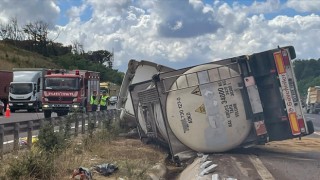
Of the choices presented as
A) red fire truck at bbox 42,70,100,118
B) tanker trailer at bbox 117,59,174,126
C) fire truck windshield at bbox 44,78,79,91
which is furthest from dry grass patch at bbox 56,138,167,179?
fire truck windshield at bbox 44,78,79,91

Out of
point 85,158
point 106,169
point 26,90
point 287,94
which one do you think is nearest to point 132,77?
point 85,158

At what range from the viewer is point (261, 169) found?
33.6 ft

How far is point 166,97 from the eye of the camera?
12070mm

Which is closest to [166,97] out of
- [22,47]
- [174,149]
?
[174,149]

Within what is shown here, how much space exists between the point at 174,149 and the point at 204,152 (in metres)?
0.70

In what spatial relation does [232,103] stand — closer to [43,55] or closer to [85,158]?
[85,158]

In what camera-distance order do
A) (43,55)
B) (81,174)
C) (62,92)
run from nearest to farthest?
(81,174), (62,92), (43,55)

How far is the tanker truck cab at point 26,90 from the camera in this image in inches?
1561

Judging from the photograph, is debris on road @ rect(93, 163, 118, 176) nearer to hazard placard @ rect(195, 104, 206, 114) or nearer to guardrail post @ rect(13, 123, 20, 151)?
hazard placard @ rect(195, 104, 206, 114)

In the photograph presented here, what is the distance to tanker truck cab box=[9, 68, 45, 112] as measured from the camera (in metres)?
39.7

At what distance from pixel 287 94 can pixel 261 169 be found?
2405 millimetres

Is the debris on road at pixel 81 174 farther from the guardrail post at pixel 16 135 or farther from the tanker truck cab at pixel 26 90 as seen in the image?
the tanker truck cab at pixel 26 90

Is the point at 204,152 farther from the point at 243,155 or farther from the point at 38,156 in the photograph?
the point at 38,156

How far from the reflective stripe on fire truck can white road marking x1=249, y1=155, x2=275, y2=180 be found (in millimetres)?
1120
